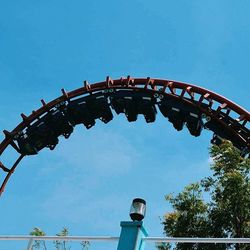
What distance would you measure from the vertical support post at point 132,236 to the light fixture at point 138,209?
0.05 meters

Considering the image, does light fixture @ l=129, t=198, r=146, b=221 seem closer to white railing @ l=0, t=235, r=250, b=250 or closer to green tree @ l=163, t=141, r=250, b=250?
white railing @ l=0, t=235, r=250, b=250

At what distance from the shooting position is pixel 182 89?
11750 millimetres

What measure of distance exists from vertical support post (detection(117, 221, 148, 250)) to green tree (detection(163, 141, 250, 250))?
1403 cm

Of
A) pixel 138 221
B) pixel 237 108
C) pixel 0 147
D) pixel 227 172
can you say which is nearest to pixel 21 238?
pixel 138 221

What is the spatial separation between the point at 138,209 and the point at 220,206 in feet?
52.1

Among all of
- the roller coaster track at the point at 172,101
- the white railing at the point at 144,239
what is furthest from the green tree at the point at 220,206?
the white railing at the point at 144,239

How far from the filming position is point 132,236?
3.99 meters

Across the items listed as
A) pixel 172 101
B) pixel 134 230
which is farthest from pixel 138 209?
pixel 172 101

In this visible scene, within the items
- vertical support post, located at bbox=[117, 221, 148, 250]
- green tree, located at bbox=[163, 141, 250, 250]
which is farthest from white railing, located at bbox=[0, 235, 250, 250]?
green tree, located at bbox=[163, 141, 250, 250]

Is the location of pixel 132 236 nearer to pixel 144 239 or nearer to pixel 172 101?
pixel 144 239

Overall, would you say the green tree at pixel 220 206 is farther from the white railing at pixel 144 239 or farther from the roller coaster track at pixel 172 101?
the white railing at pixel 144 239

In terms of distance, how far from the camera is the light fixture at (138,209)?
13.2 ft

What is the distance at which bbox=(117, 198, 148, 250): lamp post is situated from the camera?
3.97m

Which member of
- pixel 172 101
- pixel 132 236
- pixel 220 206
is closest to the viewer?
pixel 132 236
